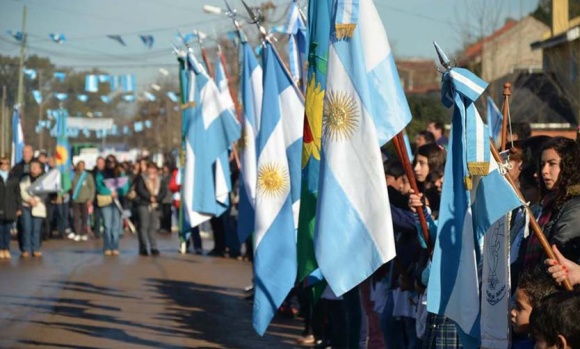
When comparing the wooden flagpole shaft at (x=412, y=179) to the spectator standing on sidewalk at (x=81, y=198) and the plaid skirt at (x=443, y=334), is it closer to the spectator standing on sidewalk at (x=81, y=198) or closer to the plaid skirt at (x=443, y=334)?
the plaid skirt at (x=443, y=334)

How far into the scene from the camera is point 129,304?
50.2 feet

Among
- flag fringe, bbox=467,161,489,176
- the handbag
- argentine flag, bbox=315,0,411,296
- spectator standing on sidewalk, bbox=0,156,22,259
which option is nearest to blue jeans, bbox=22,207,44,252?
spectator standing on sidewalk, bbox=0,156,22,259

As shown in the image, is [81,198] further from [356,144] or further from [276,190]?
[356,144]

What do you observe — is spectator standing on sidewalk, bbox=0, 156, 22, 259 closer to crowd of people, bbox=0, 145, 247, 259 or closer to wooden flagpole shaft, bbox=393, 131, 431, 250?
crowd of people, bbox=0, 145, 247, 259

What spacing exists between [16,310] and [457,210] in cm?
865

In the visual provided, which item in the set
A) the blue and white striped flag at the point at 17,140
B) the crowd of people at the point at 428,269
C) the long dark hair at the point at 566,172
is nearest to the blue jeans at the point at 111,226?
the blue and white striped flag at the point at 17,140

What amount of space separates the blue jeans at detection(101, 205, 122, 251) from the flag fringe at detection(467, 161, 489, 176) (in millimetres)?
17670

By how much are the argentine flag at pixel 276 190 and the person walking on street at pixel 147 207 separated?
12599 millimetres

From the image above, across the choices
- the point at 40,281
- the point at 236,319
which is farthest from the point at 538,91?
the point at 236,319

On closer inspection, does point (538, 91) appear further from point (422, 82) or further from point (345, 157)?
point (422, 82)

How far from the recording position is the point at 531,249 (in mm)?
6426

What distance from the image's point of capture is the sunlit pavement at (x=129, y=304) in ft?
39.3

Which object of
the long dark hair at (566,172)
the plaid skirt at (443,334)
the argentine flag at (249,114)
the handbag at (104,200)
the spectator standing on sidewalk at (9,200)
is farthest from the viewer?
the handbag at (104,200)

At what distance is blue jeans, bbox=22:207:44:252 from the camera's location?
23.0 m
